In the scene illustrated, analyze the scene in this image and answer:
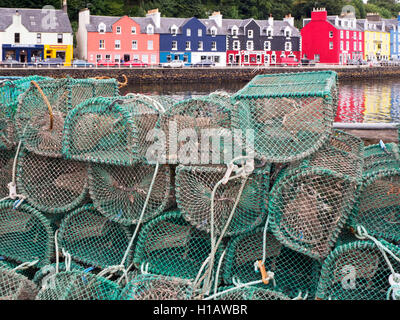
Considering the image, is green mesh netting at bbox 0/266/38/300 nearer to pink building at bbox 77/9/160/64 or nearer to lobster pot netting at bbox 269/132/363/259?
lobster pot netting at bbox 269/132/363/259

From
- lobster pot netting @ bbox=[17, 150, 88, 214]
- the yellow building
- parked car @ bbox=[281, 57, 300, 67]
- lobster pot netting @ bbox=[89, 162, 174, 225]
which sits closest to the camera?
lobster pot netting @ bbox=[89, 162, 174, 225]

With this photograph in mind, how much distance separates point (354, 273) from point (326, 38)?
153 feet

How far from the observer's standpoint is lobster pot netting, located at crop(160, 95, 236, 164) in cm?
301

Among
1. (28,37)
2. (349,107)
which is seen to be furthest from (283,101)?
(28,37)

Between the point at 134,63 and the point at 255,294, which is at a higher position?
the point at 134,63

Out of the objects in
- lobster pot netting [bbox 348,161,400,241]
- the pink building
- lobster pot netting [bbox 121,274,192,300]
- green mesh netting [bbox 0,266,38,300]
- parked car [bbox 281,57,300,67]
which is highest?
the pink building

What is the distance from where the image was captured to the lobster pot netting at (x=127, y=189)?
312 cm

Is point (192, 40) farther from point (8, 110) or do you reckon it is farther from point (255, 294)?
point (255, 294)

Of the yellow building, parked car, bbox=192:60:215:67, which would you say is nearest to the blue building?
parked car, bbox=192:60:215:67

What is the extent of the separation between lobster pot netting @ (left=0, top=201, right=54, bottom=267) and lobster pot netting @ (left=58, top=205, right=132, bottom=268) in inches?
5.4

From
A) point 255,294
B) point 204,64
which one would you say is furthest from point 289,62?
point 255,294

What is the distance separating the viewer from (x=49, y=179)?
3449 mm

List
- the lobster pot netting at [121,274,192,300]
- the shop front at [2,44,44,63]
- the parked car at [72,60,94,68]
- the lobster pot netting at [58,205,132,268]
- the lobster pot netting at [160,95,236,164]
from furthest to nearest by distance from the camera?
the shop front at [2,44,44,63] → the parked car at [72,60,94,68] → the lobster pot netting at [58,205,132,268] → the lobster pot netting at [160,95,236,164] → the lobster pot netting at [121,274,192,300]
